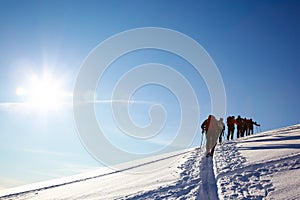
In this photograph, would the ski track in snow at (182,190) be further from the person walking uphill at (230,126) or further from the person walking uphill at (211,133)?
the person walking uphill at (230,126)

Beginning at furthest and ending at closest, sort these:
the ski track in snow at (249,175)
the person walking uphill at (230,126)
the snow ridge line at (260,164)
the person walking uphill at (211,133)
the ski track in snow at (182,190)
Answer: the person walking uphill at (230,126), the person walking uphill at (211,133), the snow ridge line at (260,164), the ski track in snow at (182,190), the ski track in snow at (249,175)

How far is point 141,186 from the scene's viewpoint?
1170cm

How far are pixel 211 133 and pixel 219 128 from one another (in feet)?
2.62

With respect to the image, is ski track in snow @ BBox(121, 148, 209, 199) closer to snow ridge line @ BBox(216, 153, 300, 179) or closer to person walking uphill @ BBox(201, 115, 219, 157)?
snow ridge line @ BBox(216, 153, 300, 179)

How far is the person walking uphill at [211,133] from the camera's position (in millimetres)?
15500

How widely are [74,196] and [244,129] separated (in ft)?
60.4

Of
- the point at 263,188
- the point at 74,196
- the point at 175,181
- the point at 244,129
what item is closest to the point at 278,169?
the point at 263,188

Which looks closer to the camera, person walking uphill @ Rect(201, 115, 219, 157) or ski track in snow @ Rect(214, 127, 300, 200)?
ski track in snow @ Rect(214, 127, 300, 200)

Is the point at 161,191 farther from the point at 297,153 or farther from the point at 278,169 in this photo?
the point at 297,153

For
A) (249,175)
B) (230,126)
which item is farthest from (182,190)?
(230,126)

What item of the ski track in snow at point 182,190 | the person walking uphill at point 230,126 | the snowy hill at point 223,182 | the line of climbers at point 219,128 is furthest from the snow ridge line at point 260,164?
the person walking uphill at point 230,126

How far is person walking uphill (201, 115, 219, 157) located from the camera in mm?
15500

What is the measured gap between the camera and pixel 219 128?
16.6 m

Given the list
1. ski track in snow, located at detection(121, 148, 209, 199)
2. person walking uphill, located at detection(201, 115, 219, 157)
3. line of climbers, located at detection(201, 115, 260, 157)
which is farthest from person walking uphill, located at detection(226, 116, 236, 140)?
ski track in snow, located at detection(121, 148, 209, 199)
